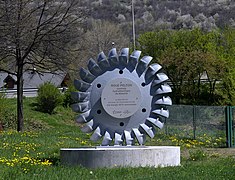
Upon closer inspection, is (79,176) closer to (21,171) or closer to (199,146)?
(21,171)

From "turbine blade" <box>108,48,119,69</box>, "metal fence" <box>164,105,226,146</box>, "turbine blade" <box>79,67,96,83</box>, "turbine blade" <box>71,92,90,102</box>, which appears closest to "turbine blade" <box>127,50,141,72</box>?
"turbine blade" <box>108,48,119,69</box>

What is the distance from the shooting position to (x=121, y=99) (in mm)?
13289

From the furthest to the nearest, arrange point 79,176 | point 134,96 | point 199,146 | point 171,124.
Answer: point 171,124
point 199,146
point 134,96
point 79,176

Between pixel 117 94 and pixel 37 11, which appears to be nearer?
pixel 117 94

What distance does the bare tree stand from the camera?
25.5 metres

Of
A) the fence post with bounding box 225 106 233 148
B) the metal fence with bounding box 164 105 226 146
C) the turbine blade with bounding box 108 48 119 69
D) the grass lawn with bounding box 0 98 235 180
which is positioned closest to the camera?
the grass lawn with bounding box 0 98 235 180

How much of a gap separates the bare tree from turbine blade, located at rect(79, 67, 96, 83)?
11.8 m

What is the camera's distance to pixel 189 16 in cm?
10588

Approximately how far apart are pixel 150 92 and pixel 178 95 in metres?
24.5

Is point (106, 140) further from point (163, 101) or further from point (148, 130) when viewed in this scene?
point (163, 101)

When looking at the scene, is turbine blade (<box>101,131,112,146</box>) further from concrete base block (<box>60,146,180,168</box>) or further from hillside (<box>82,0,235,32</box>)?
hillside (<box>82,0,235,32</box>)

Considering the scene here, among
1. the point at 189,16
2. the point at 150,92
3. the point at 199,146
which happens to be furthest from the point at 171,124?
the point at 189,16

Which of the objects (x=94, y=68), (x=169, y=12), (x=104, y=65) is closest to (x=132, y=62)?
(x=104, y=65)

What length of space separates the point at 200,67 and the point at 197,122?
49.8 ft
